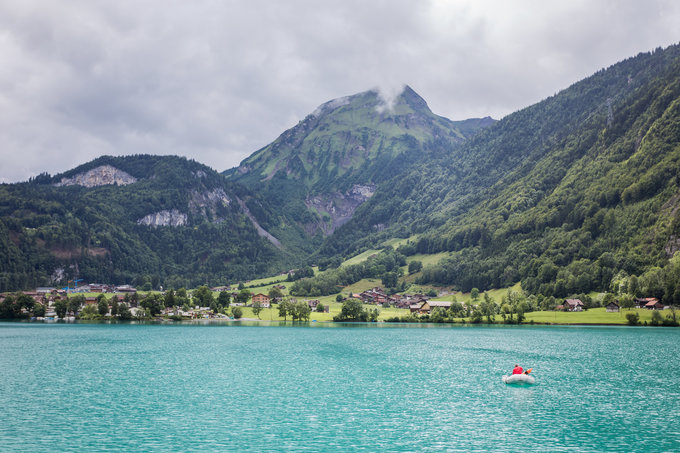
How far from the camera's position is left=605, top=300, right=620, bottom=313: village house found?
15600 centimetres

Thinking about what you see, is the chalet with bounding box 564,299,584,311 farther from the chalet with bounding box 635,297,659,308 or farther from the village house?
the chalet with bounding box 635,297,659,308

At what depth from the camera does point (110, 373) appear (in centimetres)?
6750

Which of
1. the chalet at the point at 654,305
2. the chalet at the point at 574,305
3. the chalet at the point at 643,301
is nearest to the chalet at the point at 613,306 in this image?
the chalet at the point at 643,301

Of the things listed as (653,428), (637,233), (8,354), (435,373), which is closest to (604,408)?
(653,428)

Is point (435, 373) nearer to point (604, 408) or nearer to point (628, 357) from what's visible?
point (604, 408)

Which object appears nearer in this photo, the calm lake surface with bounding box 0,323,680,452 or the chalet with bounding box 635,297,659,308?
the calm lake surface with bounding box 0,323,680,452

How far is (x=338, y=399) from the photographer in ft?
170

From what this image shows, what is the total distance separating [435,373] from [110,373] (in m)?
44.0

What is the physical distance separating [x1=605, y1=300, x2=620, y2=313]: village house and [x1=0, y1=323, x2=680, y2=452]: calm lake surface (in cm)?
6493

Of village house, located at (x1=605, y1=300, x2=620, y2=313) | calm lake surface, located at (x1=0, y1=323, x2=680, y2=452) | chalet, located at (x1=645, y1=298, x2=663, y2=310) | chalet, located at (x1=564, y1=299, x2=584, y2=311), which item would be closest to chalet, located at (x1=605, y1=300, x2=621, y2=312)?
village house, located at (x1=605, y1=300, x2=620, y2=313)

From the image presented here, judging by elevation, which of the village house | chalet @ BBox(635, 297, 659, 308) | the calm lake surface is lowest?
the calm lake surface

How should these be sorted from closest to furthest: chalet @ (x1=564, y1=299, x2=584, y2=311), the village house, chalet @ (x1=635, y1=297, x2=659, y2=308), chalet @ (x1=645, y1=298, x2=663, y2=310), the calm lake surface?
the calm lake surface
chalet @ (x1=645, y1=298, x2=663, y2=310)
chalet @ (x1=635, y1=297, x2=659, y2=308)
the village house
chalet @ (x1=564, y1=299, x2=584, y2=311)

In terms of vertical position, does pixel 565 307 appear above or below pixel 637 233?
below

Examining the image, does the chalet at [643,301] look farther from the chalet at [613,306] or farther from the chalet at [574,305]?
the chalet at [574,305]
